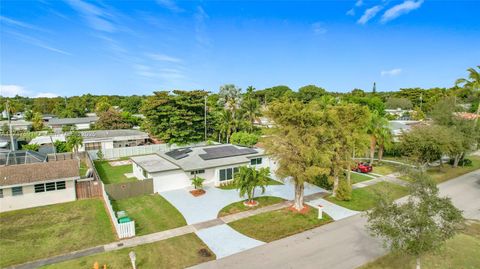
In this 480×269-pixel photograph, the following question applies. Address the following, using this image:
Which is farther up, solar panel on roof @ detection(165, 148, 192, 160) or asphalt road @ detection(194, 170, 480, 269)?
solar panel on roof @ detection(165, 148, 192, 160)

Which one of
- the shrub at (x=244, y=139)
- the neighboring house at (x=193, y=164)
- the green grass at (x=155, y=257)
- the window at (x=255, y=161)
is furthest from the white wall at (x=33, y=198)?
the shrub at (x=244, y=139)

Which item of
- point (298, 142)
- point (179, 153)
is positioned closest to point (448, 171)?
point (298, 142)

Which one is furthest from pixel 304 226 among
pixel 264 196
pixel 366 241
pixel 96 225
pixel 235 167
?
pixel 96 225

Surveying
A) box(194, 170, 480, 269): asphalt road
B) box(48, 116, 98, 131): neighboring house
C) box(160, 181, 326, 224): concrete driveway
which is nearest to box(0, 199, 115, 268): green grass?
box(160, 181, 326, 224): concrete driveway

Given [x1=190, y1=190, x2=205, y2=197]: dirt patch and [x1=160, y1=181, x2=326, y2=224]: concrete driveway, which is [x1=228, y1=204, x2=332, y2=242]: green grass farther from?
[x1=190, y1=190, x2=205, y2=197]: dirt patch

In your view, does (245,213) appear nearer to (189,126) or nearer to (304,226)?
(304,226)

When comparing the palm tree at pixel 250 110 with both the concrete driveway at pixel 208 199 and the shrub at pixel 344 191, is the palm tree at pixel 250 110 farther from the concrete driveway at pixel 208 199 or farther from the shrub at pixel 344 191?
the shrub at pixel 344 191
